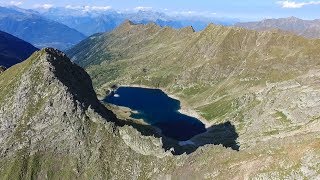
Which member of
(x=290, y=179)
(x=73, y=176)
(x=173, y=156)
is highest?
(x=290, y=179)

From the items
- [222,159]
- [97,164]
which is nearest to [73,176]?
[97,164]

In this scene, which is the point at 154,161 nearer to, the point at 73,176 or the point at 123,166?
the point at 123,166

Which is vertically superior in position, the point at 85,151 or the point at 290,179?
the point at 290,179

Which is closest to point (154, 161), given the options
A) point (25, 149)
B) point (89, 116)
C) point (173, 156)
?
point (173, 156)

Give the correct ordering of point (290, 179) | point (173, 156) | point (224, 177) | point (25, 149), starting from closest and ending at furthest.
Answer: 1. point (290, 179)
2. point (224, 177)
3. point (173, 156)
4. point (25, 149)

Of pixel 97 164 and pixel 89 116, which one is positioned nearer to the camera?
pixel 97 164

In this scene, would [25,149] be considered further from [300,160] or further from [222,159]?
[300,160]

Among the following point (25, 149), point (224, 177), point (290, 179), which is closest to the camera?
point (290, 179)
